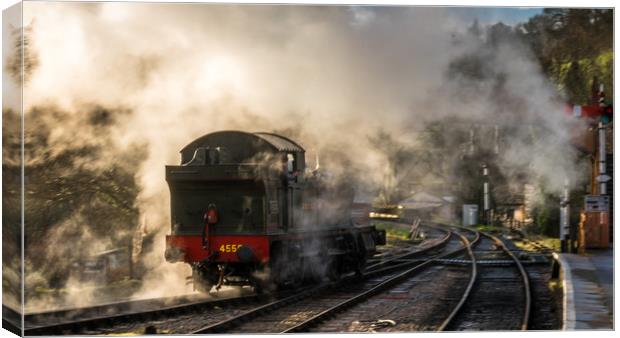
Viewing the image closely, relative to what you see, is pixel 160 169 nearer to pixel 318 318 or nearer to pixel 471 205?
pixel 318 318

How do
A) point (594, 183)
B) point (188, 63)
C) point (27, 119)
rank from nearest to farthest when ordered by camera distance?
point (27, 119) < point (188, 63) < point (594, 183)

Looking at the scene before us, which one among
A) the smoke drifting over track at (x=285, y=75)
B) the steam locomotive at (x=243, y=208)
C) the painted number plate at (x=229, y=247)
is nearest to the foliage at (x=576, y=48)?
the smoke drifting over track at (x=285, y=75)

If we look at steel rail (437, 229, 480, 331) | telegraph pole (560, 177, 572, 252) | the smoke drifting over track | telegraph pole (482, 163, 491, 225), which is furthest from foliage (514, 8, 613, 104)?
steel rail (437, 229, 480, 331)

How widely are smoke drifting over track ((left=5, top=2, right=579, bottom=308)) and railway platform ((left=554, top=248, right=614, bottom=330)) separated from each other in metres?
1.30

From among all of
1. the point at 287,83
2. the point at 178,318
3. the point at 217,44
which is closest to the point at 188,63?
the point at 217,44

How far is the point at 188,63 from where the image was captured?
42.1ft

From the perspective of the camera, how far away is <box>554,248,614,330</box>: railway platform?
12.9m

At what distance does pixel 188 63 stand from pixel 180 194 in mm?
2612

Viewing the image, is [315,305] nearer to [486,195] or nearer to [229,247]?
[229,247]

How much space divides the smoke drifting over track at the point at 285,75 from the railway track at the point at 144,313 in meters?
1.80

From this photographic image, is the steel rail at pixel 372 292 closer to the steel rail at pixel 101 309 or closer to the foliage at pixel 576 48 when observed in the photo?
the steel rail at pixel 101 309

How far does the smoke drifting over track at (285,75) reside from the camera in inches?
489

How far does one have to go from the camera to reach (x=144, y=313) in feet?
42.2

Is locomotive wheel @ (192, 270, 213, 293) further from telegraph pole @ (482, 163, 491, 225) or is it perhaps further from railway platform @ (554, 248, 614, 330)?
railway platform @ (554, 248, 614, 330)
